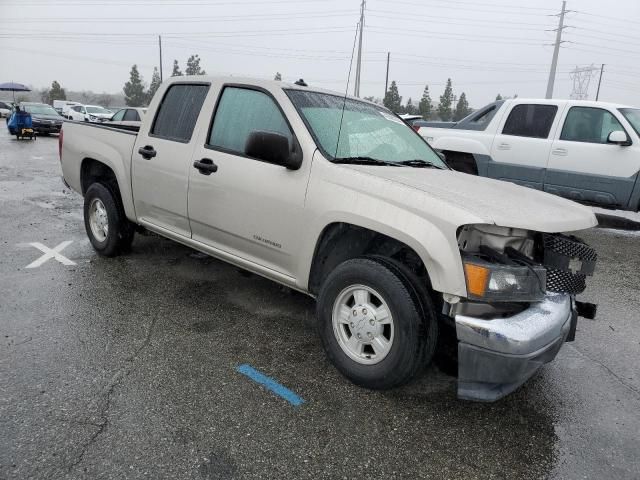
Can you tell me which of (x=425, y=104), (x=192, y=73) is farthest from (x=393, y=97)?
(x=192, y=73)

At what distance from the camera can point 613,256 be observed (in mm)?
6461

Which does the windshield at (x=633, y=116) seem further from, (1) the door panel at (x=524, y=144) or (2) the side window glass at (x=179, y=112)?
(2) the side window glass at (x=179, y=112)

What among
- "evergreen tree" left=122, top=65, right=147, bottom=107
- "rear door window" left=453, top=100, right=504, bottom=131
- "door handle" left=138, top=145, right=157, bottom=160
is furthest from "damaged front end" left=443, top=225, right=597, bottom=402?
"evergreen tree" left=122, top=65, right=147, bottom=107

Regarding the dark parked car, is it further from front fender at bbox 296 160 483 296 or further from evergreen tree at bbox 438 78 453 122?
evergreen tree at bbox 438 78 453 122

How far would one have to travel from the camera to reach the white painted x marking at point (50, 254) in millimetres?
4883

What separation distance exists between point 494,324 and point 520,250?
65 centimetres

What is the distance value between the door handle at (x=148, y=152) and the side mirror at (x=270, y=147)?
1501mm

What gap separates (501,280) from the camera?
2.44 meters

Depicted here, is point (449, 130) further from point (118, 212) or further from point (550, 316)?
point (550, 316)

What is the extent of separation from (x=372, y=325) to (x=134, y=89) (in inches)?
3073

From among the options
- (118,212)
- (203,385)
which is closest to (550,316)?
(203,385)

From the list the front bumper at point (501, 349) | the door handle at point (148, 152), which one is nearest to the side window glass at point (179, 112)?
the door handle at point (148, 152)

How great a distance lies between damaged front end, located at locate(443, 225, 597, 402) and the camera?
236 cm

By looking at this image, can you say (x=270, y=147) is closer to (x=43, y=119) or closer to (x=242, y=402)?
(x=242, y=402)
